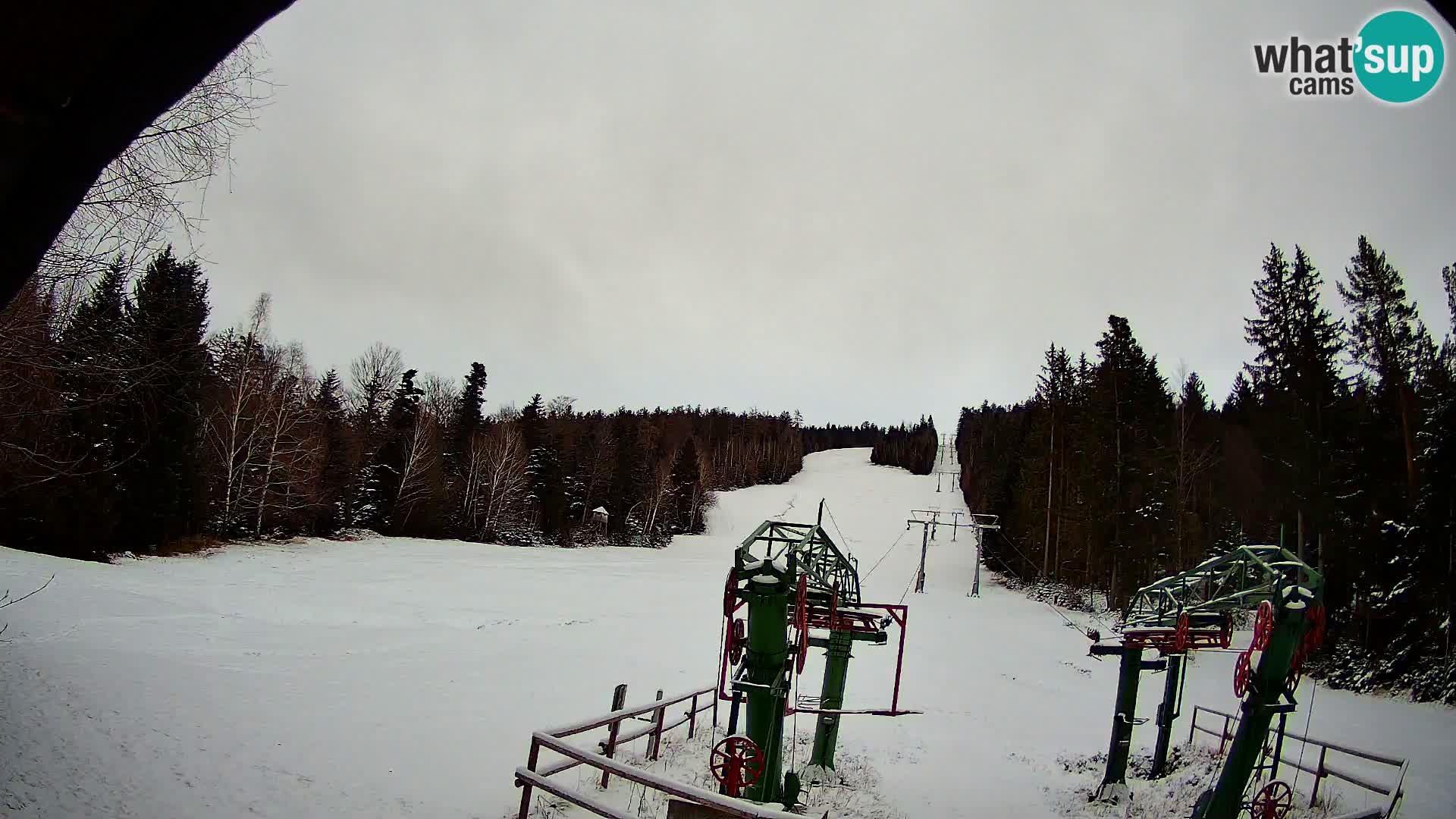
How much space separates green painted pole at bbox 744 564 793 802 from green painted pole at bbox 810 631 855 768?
13.8ft

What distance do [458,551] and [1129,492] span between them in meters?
36.9

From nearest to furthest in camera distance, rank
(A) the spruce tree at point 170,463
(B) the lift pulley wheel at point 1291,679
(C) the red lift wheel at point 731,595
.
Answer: (B) the lift pulley wheel at point 1291,679
(C) the red lift wheel at point 731,595
(A) the spruce tree at point 170,463

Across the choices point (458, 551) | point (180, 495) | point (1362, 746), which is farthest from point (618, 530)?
point (1362, 746)

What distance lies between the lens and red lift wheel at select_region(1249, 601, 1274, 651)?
9.41 metres

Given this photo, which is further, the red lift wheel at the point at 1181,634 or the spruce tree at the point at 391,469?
the spruce tree at the point at 391,469

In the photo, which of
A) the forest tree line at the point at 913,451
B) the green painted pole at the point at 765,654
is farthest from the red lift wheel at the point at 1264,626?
the forest tree line at the point at 913,451

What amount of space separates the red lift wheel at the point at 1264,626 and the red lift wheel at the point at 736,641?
7.61 m

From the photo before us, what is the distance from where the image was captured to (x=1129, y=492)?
3069cm

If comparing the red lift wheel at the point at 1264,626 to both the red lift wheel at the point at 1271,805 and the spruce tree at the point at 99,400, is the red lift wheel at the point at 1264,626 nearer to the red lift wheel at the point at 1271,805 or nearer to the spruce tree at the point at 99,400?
the red lift wheel at the point at 1271,805

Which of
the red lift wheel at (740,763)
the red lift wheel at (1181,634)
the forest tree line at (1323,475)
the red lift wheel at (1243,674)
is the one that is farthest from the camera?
the forest tree line at (1323,475)

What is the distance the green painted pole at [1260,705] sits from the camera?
9141mm

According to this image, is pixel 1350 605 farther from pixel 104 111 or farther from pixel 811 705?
pixel 104 111

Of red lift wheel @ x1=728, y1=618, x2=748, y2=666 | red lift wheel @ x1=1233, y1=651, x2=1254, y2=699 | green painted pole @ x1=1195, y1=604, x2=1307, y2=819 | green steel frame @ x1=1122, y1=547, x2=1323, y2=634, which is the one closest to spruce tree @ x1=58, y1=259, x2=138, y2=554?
red lift wheel @ x1=728, y1=618, x2=748, y2=666

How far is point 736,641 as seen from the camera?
984cm
